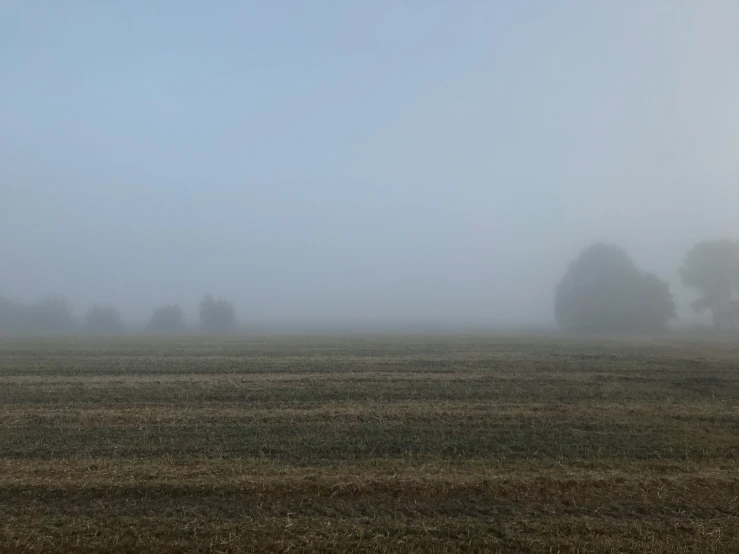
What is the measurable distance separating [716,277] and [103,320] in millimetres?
105637

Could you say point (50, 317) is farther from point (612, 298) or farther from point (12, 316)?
point (612, 298)

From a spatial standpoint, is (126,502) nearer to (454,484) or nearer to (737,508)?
(454,484)

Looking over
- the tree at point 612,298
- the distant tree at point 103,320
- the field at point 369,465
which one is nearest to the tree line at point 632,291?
the tree at point 612,298

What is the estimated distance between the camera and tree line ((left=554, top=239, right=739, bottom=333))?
6506cm

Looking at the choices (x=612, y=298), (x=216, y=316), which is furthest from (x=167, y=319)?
(x=612, y=298)

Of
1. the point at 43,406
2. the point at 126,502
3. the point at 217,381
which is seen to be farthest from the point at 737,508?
the point at 43,406

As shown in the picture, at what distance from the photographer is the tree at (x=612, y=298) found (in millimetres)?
64938

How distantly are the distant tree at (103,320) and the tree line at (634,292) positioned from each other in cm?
8108

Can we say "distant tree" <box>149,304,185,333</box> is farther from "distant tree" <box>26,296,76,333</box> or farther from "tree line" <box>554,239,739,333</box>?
"tree line" <box>554,239,739,333</box>

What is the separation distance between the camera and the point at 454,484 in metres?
9.03

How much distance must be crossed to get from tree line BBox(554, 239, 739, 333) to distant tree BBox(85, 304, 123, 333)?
81.1m

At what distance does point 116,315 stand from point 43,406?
85773 millimetres

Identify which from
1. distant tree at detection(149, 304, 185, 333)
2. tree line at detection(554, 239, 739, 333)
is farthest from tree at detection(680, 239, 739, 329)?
distant tree at detection(149, 304, 185, 333)

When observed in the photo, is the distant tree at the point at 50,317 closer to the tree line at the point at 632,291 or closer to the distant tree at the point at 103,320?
the distant tree at the point at 103,320
